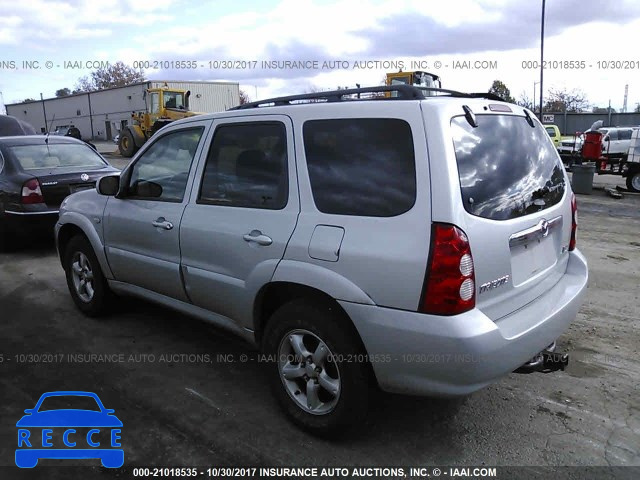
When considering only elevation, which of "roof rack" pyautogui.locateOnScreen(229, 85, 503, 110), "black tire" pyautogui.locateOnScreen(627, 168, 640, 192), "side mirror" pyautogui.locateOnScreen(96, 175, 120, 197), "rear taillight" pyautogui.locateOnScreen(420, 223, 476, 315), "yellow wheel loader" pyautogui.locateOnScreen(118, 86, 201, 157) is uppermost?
"yellow wheel loader" pyautogui.locateOnScreen(118, 86, 201, 157)

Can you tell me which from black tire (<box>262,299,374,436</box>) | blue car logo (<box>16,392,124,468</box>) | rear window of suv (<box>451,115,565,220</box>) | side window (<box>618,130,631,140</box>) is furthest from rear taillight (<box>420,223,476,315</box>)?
side window (<box>618,130,631,140</box>)

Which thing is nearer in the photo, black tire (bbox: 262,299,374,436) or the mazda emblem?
black tire (bbox: 262,299,374,436)

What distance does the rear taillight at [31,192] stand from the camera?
7.05 meters

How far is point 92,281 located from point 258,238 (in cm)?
247

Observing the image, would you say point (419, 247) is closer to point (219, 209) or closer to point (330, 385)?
point (330, 385)

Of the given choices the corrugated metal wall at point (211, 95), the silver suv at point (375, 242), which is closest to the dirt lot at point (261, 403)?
the silver suv at point (375, 242)

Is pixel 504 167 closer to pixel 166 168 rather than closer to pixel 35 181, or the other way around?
pixel 166 168

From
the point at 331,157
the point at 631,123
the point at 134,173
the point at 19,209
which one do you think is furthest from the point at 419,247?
the point at 631,123

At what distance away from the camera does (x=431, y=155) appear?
2510 mm

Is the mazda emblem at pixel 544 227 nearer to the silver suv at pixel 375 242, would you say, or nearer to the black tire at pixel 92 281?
the silver suv at pixel 375 242

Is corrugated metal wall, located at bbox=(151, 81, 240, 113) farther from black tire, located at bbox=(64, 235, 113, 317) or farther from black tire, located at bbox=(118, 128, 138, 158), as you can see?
black tire, located at bbox=(64, 235, 113, 317)

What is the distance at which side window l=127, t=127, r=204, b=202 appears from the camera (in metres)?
3.79

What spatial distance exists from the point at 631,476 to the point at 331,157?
2251mm

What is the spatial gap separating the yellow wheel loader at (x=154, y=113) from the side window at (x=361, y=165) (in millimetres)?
20929
